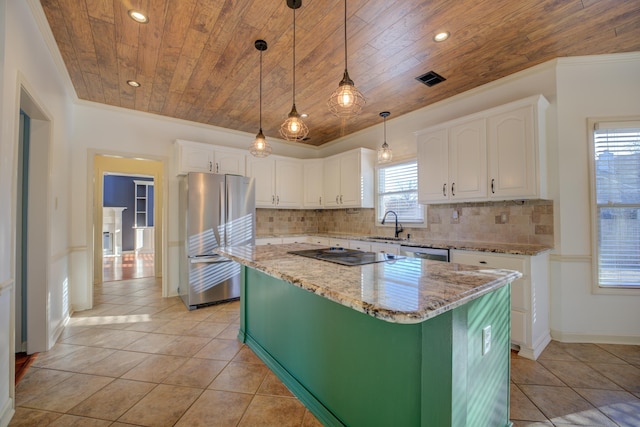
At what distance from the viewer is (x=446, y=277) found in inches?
54.0

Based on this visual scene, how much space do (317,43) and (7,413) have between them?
3214 millimetres

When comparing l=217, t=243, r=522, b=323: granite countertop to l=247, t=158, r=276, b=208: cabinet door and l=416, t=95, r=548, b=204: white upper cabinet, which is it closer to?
l=416, t=95, r=548, b=204: white upper cabinet

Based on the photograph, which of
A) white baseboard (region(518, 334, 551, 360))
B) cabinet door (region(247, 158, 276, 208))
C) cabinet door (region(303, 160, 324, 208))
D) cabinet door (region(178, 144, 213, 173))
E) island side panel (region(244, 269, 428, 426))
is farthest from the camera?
cabinet door (region(303, 160, 324, 208))

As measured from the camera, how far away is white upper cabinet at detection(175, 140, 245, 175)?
3.89 m

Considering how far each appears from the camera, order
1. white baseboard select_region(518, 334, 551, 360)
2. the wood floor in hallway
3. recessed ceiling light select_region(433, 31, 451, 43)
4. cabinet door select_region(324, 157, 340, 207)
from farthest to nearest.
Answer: the wood floor in hallway → cabinet door select_region(324, 157, 340, 207) → white baseboard select_region(518, 334, 551, 360) → recessed ceiling light select_region(433, 31, 451, 43)

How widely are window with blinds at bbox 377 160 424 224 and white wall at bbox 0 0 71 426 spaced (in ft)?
12.7

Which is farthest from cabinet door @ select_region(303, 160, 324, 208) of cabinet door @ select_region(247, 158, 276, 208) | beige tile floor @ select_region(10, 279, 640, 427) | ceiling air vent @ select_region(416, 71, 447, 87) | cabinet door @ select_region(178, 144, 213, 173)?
beige tile floor @ select_region(10, 279, 640, 427)

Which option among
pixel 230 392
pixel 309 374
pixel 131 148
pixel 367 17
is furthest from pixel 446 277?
pixel 131 148

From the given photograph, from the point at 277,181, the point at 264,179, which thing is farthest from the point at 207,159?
the point at 277,181

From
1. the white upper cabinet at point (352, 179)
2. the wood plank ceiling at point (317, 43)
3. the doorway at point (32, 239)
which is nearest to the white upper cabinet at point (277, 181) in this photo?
the white upper cabinet at point (352, 179)

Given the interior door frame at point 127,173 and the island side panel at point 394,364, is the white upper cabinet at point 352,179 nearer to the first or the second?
the island side panel at point 394,364

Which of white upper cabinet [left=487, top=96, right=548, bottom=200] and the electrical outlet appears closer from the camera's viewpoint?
the electrical outlet

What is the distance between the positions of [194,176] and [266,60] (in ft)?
5.91

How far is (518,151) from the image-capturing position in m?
2.67
